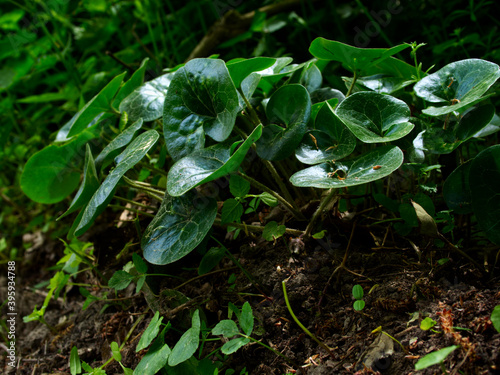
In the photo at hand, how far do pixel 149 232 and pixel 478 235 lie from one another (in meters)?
0.85

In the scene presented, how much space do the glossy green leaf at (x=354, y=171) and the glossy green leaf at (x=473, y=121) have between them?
19 cm

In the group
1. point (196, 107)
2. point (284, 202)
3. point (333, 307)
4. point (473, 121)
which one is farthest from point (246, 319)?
point (473, 121)

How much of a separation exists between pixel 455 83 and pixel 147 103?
33.3 inches

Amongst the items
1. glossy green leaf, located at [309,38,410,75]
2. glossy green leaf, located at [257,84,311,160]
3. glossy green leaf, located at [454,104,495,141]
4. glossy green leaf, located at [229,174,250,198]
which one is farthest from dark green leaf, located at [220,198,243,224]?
glossy green leaf, located at [454,104,495,141]

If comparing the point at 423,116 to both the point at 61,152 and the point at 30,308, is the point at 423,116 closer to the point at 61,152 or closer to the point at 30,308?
the point at 61,152

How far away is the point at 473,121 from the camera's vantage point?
2.93 ft

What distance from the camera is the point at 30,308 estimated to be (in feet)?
5.27

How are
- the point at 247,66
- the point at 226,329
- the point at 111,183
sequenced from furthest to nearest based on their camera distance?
the point at 247,66 → the point at 111,183 → the point at 226,329

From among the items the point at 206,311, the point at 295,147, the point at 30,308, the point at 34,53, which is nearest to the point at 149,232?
the point at 206,311

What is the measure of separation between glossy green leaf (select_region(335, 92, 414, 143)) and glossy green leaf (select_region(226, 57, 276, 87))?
24cm

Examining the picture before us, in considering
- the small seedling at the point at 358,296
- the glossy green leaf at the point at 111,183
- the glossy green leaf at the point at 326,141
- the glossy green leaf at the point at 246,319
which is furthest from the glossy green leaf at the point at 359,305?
the glossy green leaf at the point at 111,183

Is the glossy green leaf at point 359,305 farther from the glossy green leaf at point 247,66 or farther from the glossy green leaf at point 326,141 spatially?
the glossy green leaf at point 247,66

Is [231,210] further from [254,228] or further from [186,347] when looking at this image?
[186,347]

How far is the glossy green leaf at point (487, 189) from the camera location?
809mm
